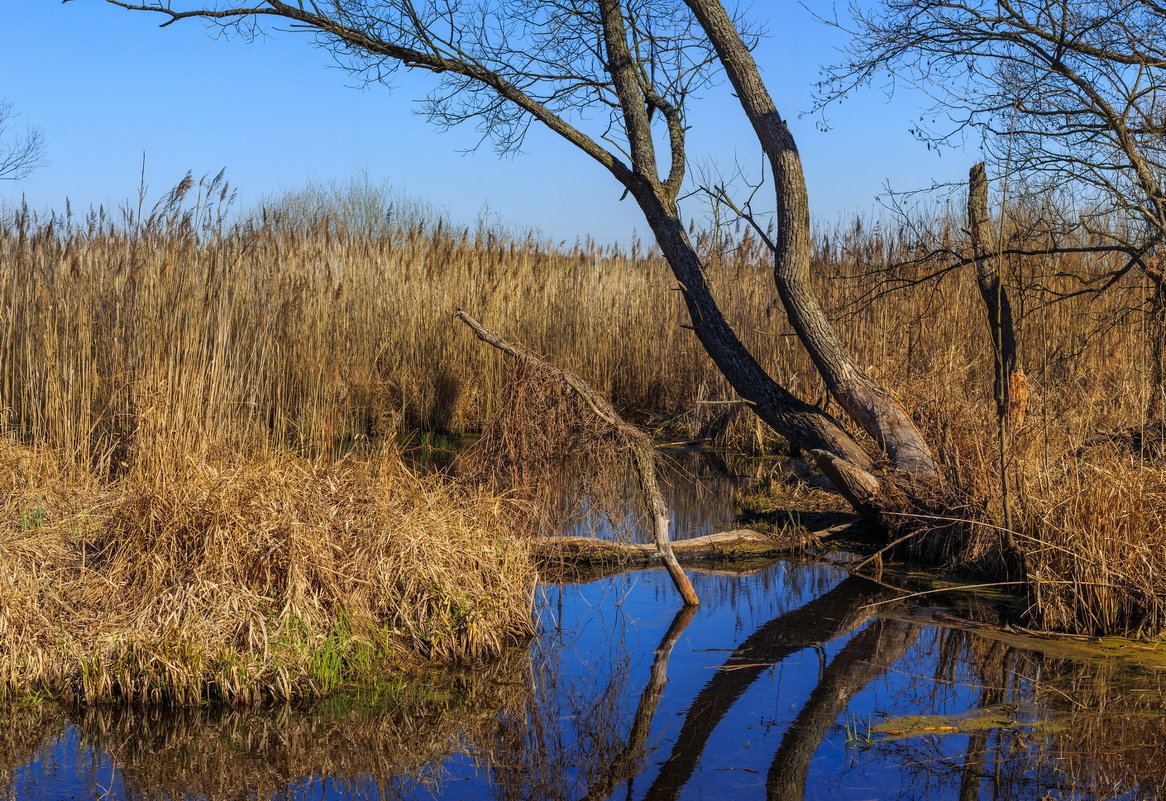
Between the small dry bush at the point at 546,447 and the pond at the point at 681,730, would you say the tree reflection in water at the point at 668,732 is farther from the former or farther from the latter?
the small dry bush at the point at 546,447

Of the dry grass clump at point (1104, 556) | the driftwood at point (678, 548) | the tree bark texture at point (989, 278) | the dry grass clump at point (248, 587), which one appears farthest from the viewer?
the tree bark texture at point (989, 278)

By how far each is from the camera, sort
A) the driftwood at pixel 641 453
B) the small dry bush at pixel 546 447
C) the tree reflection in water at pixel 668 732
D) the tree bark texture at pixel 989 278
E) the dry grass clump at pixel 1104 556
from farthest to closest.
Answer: the tree bark texture at pixel 989 278
the small dry bush at pixel 546 447
the driftwood at pixel 641 453
the dry grass clump at pixel 1104 556
the tree reflection in water at pixel 668 732

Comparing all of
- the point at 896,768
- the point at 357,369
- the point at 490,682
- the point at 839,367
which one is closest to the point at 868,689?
the point at 896,768

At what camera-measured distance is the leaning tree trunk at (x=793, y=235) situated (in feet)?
20.4

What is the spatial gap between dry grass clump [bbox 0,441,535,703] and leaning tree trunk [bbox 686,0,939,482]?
258 cm

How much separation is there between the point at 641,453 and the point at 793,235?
2101 millimetres

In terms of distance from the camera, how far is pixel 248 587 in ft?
12.4

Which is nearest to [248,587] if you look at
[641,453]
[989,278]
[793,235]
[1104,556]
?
[641,453]

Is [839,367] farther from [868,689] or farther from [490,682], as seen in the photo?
[490,682]

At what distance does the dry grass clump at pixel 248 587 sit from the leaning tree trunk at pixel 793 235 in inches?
102

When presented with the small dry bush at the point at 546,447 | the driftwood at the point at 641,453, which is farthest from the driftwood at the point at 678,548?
the driftwood at the point at 641,453

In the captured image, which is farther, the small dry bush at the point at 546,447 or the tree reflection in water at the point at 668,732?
the small dry bush at the point at 546,447

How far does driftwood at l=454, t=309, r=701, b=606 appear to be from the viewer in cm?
477

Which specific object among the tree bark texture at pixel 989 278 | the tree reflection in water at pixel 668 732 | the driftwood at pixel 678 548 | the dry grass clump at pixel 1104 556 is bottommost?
the tree reflection in water at pixel 668 732
